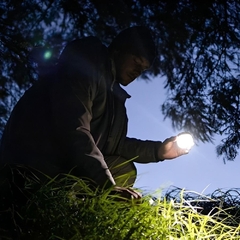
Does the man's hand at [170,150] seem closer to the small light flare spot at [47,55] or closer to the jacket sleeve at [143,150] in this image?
the jacket sleeve at [143,150]

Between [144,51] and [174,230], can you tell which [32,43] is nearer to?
[144,51]

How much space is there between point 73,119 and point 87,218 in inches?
10.2

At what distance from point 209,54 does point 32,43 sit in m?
0.65

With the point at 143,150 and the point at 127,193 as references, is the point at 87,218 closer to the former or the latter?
the point at 127,193

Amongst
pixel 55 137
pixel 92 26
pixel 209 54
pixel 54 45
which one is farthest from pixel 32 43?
pixel 55 137

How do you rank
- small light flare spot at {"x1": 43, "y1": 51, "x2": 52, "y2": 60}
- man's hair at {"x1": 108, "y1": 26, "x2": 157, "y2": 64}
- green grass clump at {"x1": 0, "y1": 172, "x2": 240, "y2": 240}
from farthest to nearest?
small light flare spot at {"x1": 43, "y1": 51, "x2": 52, "y2": 60}, man's hair at {"x1": 108, "y1": 26, "x2": 157, "y2": 64}, green grass clump at {"x1": 0, "y1": 172, "x2": 240, "y2": 240}

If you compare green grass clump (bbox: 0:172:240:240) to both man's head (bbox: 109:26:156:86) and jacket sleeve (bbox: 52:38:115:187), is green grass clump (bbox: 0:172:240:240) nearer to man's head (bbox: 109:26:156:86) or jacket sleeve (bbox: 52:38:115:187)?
jacket sleeve (bbox: 52:38:115:187)

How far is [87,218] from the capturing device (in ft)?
2.10

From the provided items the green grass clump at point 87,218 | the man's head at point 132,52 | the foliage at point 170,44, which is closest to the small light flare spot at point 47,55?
the foliage at point 170,44

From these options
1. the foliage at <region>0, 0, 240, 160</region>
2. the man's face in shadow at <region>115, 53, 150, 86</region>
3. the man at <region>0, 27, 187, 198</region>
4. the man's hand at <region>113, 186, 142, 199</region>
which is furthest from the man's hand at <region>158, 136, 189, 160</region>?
the foliage at <region>0, 0, 240, 160</region>

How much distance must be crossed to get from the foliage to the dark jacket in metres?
0.63

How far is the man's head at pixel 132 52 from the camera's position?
1.06m

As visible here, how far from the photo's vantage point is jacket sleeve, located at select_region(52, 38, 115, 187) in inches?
32.0

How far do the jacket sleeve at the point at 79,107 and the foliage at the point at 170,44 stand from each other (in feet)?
2.10
